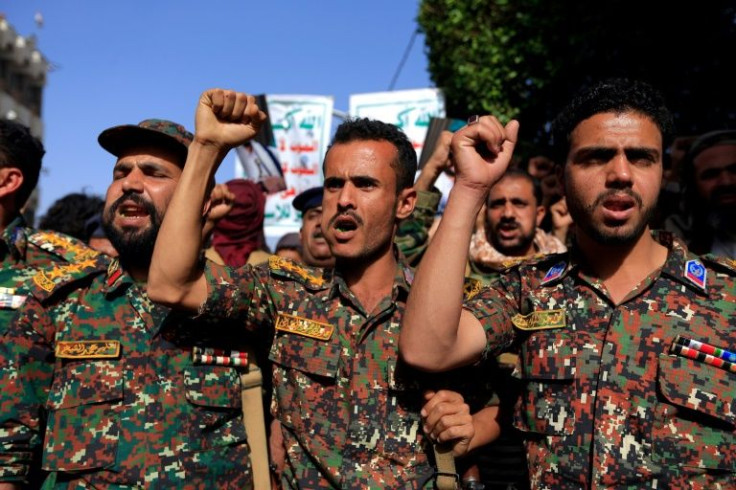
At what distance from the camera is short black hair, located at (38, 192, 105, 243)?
594 cm

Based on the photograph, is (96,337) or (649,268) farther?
(96,337)

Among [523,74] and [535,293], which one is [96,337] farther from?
[523,74]

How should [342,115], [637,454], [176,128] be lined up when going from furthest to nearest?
[342,115]
[176,128]
[637,454]

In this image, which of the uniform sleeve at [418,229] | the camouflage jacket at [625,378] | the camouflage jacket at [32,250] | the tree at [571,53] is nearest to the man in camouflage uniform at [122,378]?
the camouflage jacket at [32,250]

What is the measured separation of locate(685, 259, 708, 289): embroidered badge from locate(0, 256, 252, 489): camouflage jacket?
5.77ft

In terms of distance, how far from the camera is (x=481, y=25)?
13102mm

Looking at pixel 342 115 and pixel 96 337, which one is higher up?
pixel 342 115

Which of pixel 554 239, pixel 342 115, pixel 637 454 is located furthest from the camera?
pixel 342 115

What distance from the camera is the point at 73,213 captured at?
5977mm

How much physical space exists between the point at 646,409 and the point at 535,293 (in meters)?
0.55

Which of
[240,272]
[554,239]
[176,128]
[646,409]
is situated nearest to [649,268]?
[646,409]

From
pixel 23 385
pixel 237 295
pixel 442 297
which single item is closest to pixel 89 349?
pixel 23 385

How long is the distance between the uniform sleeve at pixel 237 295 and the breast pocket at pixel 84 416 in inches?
18.6

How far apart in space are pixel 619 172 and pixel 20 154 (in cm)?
302
